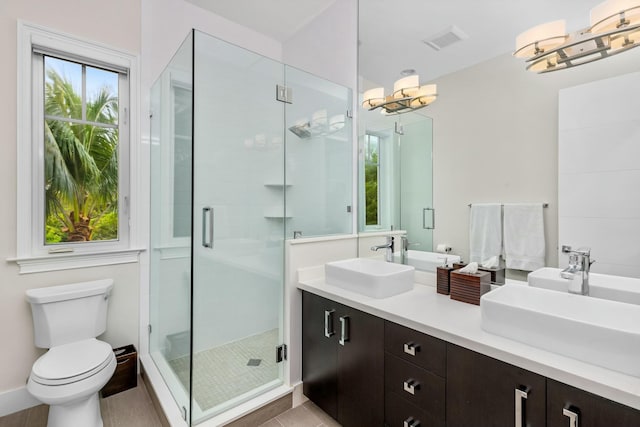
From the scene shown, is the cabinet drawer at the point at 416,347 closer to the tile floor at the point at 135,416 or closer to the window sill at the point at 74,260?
the tile floor at the point at 135,416

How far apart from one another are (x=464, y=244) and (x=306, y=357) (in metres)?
1.20

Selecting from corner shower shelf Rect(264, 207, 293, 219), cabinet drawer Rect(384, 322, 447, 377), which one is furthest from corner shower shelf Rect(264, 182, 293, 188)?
A: cabinet drawer Rect(384, 322, 447, 377)

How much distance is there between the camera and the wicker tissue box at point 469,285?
4.88ft

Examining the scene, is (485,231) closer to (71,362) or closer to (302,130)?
(302,130)

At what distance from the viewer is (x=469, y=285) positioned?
1513 mm

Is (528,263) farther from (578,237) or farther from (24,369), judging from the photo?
(24,369)

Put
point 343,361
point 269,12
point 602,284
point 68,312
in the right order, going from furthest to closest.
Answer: point 269,12
point 68,312
point 343,361
point 602,284

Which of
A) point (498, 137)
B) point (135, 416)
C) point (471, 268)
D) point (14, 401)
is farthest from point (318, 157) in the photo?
point (14, 401)

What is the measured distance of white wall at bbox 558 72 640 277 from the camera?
1.18 m

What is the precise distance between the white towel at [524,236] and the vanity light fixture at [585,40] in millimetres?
638

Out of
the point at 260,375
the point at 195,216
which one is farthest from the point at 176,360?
the point at 195,216

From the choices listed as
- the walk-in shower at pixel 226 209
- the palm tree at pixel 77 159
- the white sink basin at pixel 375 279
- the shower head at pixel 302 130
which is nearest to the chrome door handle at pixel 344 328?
the white sink basin at pixel 375 279

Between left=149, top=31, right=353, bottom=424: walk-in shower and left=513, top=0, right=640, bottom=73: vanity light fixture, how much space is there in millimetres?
1335

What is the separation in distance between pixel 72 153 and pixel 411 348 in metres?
2.52
